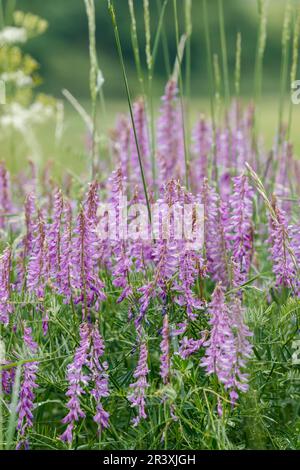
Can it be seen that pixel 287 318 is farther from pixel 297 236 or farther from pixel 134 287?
pixel 134 287

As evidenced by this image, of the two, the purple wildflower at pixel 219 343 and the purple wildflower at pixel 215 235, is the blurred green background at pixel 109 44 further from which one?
the purple wildflower at pixel 219 343

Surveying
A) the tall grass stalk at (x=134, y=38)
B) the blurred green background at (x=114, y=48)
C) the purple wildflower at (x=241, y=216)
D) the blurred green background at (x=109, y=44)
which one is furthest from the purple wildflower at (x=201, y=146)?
the blurred green background at (x=109, y=44)

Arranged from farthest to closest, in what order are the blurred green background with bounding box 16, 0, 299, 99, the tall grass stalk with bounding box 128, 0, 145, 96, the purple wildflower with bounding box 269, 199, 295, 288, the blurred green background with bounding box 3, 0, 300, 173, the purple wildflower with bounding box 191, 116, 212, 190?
1. the blurred green background with bounding box 16, 0, 299, 99
2. the blurred green background with bounding box 3, 0, 300, 173
3. the purple wildflower with bounding box 191, 116, 212, 190
4. the tall grass stalk with bounding box 128, 0, 145, 96
5. the purple wildflower with bounding box 269, 199, 295, 288

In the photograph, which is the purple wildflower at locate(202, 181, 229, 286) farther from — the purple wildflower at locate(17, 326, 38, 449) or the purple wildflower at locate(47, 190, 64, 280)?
the purple wildflower at locate(17, 326, 38, 449)

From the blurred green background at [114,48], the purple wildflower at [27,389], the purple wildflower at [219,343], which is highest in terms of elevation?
the purple wildflower at [219,343]

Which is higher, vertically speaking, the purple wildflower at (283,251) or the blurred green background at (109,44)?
the purple wildflower at (283,251)

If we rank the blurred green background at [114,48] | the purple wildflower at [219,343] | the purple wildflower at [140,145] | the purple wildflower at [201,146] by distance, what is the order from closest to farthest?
the purple wildflower at [219,343] < the purple wildflower at [140,145] < the purple wildflower at [201,146] < the blurred green background at [114,48]

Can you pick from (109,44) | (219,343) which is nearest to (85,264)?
(219,343)

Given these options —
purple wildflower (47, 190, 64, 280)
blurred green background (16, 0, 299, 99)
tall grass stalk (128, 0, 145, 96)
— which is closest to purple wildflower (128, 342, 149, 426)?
purple wildflower (47, 190, 64, 280)

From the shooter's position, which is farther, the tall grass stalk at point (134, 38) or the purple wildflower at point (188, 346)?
the tall grass stalk at point (134, 38)

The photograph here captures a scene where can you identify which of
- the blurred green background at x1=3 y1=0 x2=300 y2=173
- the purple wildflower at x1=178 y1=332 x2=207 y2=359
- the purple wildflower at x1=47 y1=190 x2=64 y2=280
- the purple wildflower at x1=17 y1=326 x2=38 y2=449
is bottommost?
the blurred green background at x1=3 y1=0 x2=300 y2=173

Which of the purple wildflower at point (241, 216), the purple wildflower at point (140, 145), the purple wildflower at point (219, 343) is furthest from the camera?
the purple wildflower at point (140, 145)

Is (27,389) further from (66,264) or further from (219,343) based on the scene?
(219,343)

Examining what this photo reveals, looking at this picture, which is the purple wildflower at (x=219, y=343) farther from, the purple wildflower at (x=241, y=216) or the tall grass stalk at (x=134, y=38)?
the tall grass stalk at (x=134, y=38)
